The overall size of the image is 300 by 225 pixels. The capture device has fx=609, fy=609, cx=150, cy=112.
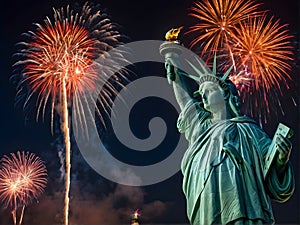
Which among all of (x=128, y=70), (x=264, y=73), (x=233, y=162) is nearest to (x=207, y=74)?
(x=233, y=162)

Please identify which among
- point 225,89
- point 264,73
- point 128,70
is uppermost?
point 128,70

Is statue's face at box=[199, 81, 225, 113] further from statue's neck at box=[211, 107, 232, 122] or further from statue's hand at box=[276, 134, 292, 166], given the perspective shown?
statue's hand at box=[276, 134, 292, 166]

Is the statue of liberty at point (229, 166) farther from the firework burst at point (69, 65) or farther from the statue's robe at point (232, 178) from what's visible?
the firework burst at point (69, 65)

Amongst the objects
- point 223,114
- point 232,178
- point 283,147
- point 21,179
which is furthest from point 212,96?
point 21,179

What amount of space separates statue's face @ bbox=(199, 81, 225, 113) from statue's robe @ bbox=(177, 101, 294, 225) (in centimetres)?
24

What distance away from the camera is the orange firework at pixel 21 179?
11430mm

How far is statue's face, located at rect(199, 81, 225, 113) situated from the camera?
7.80m

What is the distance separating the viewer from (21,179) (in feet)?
37.6

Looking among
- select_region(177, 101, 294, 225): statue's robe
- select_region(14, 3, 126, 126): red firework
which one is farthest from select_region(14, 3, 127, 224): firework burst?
select_region(177, 101, 294, 225): statue's robe

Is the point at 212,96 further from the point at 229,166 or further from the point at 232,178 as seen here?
the point at 232,178

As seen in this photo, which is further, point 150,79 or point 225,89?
point 150,79

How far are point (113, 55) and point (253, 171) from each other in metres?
5.36

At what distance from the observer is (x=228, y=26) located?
11227 millimetres

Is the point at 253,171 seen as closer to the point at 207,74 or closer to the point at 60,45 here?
the point at 207,74
